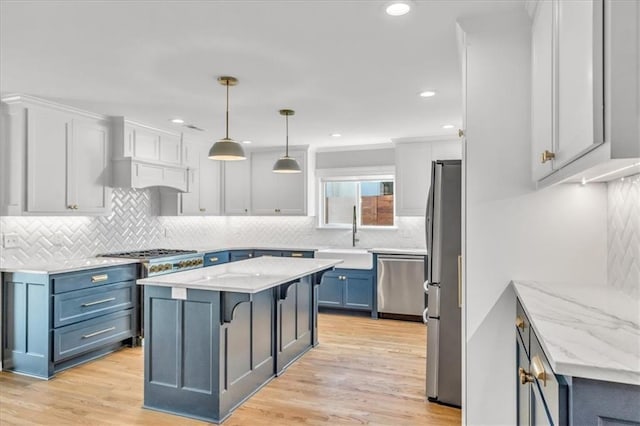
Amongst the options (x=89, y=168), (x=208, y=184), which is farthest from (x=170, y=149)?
(x=89, y=168)

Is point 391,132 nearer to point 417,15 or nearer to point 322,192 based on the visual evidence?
point 322,192

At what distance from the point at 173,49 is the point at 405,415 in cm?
282

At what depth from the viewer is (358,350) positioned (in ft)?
13.3

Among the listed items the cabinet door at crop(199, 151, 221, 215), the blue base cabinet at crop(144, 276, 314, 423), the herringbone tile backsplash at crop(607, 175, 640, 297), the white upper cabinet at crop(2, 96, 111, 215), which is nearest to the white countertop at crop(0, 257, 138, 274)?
the white upper cabinet at crop(2, 96, 111, 215)

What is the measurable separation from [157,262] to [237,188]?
Answer: 89.9 inches

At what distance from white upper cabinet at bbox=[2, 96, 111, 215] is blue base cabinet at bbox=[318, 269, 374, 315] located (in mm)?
2881

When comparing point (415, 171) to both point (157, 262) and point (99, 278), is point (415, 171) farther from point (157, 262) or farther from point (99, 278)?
point (99, 278)

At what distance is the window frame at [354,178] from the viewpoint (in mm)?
5965

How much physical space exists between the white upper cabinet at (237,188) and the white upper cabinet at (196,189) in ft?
0.50

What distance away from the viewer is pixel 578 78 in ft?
4.12

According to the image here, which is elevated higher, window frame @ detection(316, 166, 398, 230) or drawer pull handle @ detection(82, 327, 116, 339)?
window frame @ detection(316, 166, 398, 230)

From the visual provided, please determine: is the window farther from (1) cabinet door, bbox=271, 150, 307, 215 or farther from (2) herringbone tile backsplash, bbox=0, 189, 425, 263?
(1) cabinet door, bbox=271, 150, 307, 215

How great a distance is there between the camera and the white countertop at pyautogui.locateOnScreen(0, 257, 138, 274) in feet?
11.1

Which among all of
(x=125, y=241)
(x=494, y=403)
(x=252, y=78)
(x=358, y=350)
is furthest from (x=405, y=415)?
(x=125, y=241)
